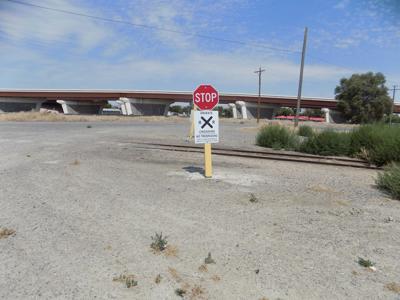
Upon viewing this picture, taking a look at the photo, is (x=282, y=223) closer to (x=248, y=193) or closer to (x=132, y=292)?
(x=248, y=193)

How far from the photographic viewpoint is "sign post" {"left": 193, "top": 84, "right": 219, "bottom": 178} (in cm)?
835

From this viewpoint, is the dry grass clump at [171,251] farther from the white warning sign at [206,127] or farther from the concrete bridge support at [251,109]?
the concrete bridge support at [251,109]

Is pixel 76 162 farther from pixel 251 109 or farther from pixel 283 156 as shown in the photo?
pixel 251 109

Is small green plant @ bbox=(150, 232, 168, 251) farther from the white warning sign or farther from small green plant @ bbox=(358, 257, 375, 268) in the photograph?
the white warning sign

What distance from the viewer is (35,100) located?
331 feet

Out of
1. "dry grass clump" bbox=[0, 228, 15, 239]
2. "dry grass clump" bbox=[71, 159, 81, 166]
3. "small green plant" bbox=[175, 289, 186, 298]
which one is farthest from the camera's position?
"dry grass clump" bbox=[71, 159, 81, 166]

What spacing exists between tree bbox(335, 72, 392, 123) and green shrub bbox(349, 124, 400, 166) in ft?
239

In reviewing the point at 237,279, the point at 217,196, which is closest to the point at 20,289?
the point at 237,279

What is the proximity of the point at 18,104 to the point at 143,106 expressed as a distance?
1659 inches

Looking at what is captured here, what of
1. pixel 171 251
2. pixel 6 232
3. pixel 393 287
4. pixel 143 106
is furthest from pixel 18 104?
pixel 393 287

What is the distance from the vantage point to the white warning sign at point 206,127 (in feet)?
27.7

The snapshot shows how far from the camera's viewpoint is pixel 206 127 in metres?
8.57

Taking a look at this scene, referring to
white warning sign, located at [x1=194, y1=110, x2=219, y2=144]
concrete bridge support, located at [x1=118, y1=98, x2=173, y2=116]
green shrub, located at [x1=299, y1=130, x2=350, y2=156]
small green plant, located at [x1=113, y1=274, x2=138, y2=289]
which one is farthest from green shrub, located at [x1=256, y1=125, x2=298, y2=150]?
concrete bridge support, located at [x1=118, y1=98, x2=173, y2=116]

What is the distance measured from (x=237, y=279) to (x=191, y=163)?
804cm
